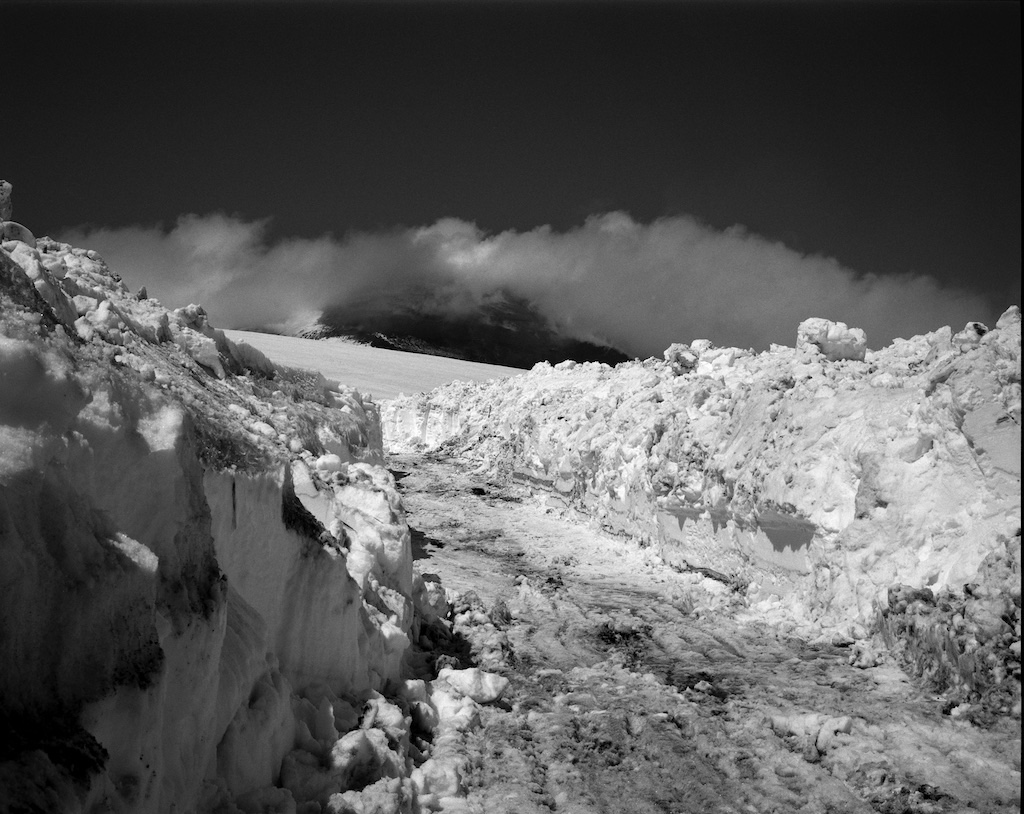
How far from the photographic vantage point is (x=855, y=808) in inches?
233

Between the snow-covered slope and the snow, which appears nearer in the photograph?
the snow

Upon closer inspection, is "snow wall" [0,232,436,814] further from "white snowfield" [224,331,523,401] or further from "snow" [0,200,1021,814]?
"white snowfield" [224,331,523,401]

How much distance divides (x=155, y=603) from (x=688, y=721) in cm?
551

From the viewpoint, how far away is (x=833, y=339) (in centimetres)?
1413

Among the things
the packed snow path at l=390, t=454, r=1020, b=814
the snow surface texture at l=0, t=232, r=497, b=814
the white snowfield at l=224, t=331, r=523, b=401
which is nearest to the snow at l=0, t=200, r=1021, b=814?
the snow surface texture at l=0, t=232, r=497, b=814

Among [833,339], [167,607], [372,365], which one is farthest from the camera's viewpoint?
[372,365]

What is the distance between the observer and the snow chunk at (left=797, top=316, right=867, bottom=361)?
1405 centimetres

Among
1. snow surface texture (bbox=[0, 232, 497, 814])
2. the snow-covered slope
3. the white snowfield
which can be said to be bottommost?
snow surface texture (bbox=[0, 232, 497, 814])

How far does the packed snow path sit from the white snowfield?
3339cm

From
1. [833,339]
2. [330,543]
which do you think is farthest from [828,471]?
[330,543]

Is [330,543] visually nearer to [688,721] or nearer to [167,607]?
[167,607]

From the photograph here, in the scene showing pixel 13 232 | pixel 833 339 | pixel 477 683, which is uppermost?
pixel 833 339

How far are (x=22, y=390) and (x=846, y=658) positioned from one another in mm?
8808

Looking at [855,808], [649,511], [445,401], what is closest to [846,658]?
[855,808]
